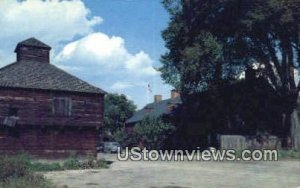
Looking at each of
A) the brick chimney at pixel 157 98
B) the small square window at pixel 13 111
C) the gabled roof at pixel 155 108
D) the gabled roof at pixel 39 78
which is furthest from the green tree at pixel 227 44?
the brick chimney at pixel 157 98

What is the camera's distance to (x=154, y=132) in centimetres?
4997

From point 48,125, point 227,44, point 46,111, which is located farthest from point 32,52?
point 227,44

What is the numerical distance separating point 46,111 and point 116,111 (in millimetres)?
62984

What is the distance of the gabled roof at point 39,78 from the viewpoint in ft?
108

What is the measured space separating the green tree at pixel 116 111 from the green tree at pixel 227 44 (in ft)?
169

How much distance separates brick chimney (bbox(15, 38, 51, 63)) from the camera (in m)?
37.0

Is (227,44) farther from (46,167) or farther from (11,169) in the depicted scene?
(11,169)

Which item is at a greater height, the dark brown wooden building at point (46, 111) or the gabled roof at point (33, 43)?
the gabled roof at point (33, 43)

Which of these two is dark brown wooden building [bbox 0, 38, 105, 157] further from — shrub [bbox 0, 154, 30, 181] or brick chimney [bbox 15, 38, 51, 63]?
shrub [bbox 0, 154, 30, 181]

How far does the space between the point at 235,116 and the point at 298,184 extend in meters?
26.1

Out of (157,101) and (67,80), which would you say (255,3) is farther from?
(157,101)

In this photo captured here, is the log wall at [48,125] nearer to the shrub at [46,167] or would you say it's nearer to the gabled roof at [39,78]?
the gabled roof at [39,78]

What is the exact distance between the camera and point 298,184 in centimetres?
1870

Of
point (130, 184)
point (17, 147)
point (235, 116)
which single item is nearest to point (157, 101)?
point (235, 116)
